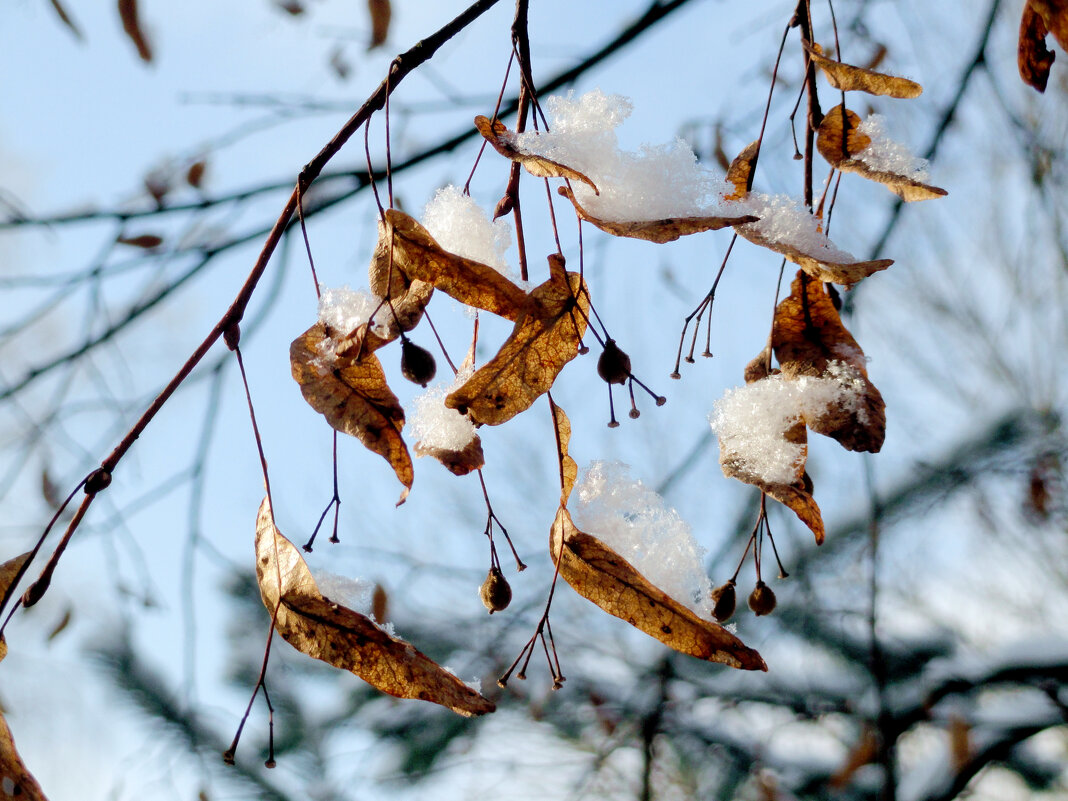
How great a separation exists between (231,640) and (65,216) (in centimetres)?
418

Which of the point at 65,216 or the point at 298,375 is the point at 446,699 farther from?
the point at 65,216

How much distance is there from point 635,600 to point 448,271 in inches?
7.9

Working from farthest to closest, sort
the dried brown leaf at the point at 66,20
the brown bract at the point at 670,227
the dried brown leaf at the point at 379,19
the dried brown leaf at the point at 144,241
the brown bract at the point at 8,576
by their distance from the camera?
the dried brown leaf at the point at 144,241 < the dried brown leaf at the point at 379,19 < the dried brown leaf at the point at 66,20 < the brown bract at the point at 8,576 < the brown bract at the point at 670,227

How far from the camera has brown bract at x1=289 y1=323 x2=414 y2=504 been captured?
0.44m

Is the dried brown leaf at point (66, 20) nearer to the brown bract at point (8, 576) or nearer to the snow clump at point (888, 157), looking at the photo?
the brown bract at point (8, 576)

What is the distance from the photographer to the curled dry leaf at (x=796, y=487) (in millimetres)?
420

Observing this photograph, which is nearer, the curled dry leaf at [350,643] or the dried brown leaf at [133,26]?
the curled dry leaf at [350,643]

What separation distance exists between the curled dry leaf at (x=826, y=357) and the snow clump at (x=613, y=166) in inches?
3.5

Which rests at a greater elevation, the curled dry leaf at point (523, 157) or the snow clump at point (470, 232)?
the snow clump at point (470, 232)

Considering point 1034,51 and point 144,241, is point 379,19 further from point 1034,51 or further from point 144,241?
point 1034,51

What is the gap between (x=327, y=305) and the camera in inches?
18.4

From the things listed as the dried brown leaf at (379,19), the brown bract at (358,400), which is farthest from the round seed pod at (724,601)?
the dried brown leaf at (379,19)

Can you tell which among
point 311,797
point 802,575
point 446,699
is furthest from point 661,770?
point 446,699

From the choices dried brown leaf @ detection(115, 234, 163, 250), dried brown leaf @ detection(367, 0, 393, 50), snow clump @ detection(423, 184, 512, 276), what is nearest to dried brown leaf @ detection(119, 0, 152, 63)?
dried brown leaf @ detection(367, 0, 393, 50)
